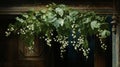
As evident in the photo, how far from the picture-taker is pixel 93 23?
4.88 metres

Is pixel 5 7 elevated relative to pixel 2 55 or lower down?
elevated

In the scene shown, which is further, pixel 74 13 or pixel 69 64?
pixel 69 64

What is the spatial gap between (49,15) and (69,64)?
145cm

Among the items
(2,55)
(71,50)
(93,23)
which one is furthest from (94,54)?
(2,55)

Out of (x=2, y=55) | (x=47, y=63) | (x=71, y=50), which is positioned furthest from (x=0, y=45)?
(x=71, y=50)

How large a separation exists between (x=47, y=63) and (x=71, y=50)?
0.55 meters

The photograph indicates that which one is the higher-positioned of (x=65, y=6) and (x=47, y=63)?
(x=65, y=6)

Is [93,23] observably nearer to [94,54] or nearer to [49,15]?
[49,15]

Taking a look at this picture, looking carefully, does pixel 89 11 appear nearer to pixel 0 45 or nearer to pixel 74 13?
pixel 74 13

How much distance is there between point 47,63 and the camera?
576cm

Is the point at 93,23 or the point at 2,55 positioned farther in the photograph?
the point at 2,55

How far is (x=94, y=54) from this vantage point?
5.73 m

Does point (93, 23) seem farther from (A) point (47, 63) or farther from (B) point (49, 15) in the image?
(A) point (47, 63)

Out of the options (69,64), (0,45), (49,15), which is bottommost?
(69,64)
